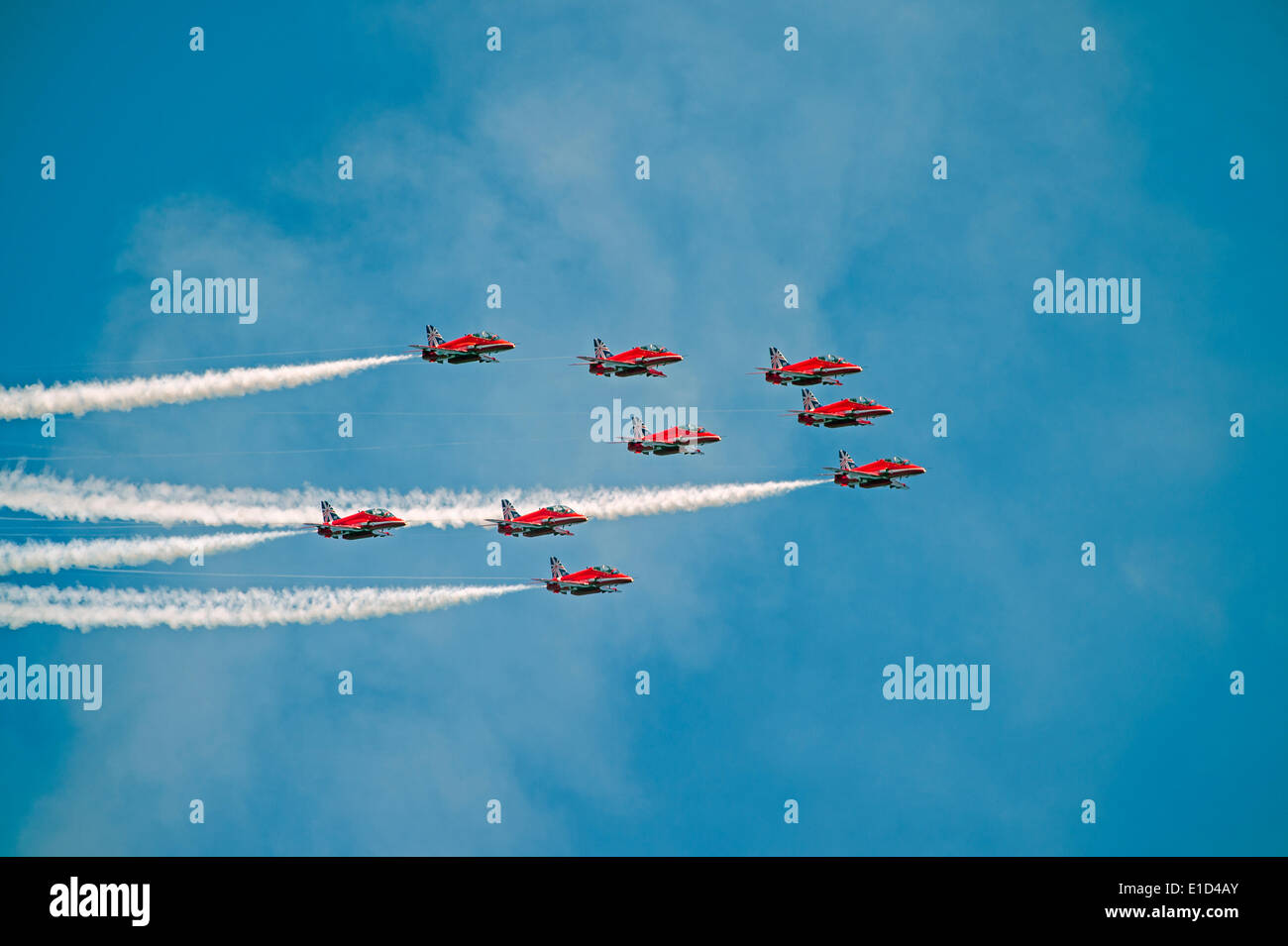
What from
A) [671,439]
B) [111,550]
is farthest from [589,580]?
[111,550]

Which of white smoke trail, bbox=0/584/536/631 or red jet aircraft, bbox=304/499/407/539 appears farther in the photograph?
red jet aircraft, bbox=304/499/407/539

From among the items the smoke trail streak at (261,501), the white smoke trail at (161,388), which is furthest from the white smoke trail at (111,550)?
the white smoke trail at (161,388)

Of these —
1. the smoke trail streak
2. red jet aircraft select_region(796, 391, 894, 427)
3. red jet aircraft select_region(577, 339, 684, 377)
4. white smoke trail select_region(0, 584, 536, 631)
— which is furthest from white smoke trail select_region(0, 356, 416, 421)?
red jet aircraft select_region(796, 391, 894, 427)

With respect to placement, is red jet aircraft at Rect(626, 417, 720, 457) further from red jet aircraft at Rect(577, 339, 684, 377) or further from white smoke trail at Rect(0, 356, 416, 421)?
white smoke trail at Rect(0, 356, 416, 421)

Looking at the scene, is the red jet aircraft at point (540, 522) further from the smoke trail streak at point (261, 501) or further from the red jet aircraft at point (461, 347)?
the red jet aircraft at point (461, 347)

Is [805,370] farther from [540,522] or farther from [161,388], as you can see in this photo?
[161,388]

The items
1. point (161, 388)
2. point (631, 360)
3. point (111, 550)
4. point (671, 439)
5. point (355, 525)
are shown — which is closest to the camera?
point (111, 550)
